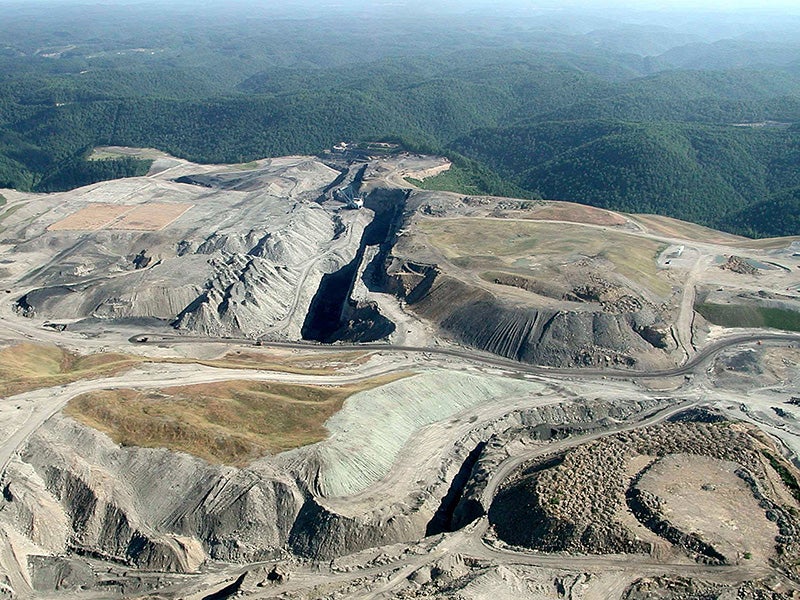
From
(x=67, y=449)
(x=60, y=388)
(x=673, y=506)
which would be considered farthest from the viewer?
(x=60, y=388)

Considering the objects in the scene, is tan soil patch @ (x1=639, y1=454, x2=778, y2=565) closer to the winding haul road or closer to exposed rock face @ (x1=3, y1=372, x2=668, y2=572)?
exposed rock face @ (x1=3, y1=372, x2=668, y2=572)

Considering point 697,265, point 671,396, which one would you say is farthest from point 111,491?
point 697,265

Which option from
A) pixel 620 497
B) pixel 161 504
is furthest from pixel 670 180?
pixel 161 504

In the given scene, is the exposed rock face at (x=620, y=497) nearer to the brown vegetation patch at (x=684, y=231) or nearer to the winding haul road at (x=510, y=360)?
the winding haul road at (x=510, y=360)

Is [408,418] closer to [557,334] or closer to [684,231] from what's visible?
[557,334]

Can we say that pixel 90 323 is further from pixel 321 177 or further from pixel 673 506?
pixel 321 177

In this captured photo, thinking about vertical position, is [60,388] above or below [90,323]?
above

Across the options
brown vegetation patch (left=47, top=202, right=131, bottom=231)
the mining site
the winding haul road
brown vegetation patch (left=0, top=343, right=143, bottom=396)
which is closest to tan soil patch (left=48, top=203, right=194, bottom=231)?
brown vegetation patch (left=47, top=202, right=131, bottom=231)
